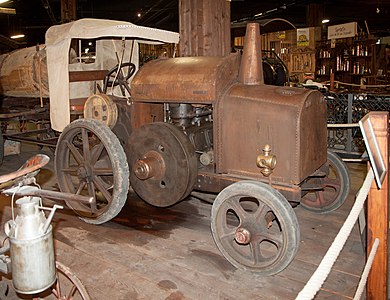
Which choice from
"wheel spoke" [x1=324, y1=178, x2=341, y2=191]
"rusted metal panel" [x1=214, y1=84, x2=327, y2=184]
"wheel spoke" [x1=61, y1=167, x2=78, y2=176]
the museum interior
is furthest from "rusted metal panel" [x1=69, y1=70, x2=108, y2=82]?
"wheel spoke" [x1=324, y1=178, x2=341, y2=191]

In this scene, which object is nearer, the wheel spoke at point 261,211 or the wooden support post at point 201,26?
the wheel spoke at point 261,211

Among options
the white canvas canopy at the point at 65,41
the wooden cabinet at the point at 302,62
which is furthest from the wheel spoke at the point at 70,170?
the wooden cabinet at the point at 302,62

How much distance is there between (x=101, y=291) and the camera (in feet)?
8.49

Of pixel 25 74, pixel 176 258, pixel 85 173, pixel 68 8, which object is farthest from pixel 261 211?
pixel 68 8

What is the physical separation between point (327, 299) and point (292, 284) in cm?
25

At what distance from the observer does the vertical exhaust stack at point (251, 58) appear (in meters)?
3.14

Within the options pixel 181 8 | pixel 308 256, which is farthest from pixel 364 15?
pixel 308 256

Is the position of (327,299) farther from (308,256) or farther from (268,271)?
(308,256)

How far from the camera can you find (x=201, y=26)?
17.1 ft

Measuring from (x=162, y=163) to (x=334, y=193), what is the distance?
1.71 metres

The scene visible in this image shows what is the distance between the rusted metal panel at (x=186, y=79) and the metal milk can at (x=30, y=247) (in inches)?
71.9

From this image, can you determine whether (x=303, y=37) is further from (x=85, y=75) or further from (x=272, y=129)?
(x=272, y=129)

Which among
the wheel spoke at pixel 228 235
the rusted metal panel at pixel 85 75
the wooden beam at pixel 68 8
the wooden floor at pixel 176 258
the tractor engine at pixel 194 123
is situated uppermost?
the wooden beam at pixel 68 8

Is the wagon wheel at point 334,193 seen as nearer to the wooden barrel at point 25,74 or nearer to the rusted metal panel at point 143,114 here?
the rusted metal panel at point 143,114
